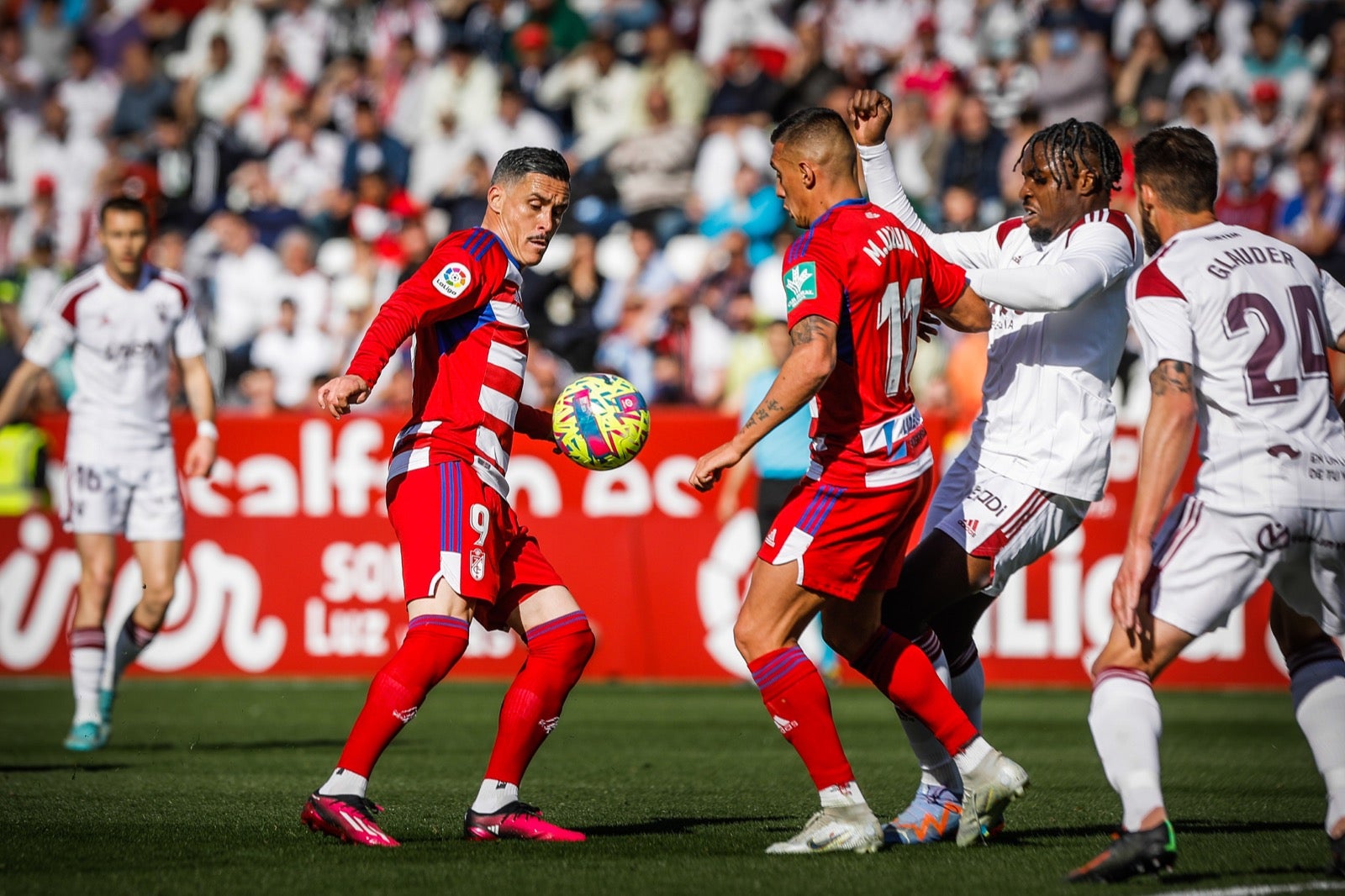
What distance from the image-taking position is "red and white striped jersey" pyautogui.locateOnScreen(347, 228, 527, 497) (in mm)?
6516

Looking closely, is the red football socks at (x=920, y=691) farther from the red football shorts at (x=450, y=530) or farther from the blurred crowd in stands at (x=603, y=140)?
the blurred crowd in stands at (x=603, y=140)

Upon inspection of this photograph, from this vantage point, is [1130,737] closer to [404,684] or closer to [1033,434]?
[1033,434]

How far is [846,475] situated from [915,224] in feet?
4.87

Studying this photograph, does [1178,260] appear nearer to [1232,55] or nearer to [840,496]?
[840,496]

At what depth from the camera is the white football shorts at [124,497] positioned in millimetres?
10188

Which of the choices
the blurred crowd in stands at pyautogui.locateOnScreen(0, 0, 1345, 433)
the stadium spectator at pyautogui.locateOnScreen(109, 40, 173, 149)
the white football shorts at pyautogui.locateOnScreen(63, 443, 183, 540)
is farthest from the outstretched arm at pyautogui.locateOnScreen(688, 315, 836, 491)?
the stadium spectator at pyautogui.locateOnScreen(109, 40, 173, 149)

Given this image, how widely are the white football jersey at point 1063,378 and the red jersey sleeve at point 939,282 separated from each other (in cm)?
6

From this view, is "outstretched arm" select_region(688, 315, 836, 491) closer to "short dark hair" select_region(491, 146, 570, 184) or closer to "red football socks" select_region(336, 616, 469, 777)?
"red football socks" select_region(336, 616, 469, 777)

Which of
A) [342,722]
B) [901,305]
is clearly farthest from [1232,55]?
[901,305]

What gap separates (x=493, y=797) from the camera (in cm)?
655

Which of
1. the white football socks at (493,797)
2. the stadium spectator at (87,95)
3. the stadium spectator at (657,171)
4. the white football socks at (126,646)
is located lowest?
the white football socks at (493,797)

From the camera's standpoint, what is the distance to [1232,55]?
18672 millimetres

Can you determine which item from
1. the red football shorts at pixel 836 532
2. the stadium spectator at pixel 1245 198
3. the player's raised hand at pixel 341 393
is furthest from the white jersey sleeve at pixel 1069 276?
the stadium spectator at pixel 1245 198

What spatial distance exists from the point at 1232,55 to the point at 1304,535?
1453cm
